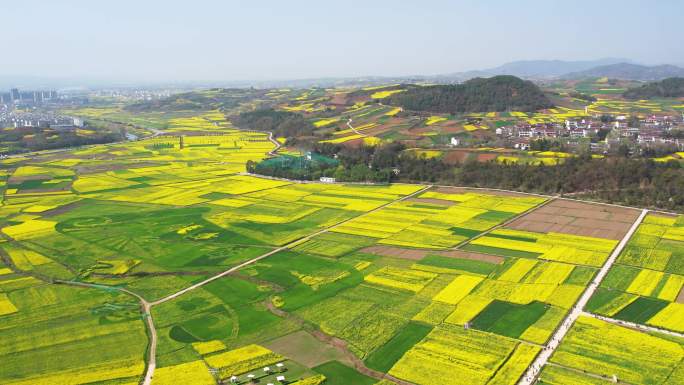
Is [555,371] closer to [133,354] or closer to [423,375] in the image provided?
[423,375]

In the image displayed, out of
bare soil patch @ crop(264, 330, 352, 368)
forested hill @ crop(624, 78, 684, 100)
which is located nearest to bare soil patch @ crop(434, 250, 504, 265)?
bare soil patch @ crop(264, 330, 352, 368)

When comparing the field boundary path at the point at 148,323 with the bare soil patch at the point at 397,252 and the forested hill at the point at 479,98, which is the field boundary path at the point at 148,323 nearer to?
the bare soil patch at the point at 397,252

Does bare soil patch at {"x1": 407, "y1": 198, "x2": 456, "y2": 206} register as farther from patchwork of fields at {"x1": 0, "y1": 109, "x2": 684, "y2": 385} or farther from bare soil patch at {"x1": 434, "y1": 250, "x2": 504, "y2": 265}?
bare soil patch at {"x1": 434, "y1": 250, "x2": 504, "y2": 265}

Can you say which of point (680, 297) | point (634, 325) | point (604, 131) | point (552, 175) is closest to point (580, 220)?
point (552, 175)

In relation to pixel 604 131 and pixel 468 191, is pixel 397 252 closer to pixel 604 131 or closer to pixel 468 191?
pixel 468 191

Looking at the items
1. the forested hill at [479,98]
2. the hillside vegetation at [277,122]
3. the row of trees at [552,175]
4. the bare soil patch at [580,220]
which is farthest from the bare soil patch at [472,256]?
the forested hill at [479,98]
